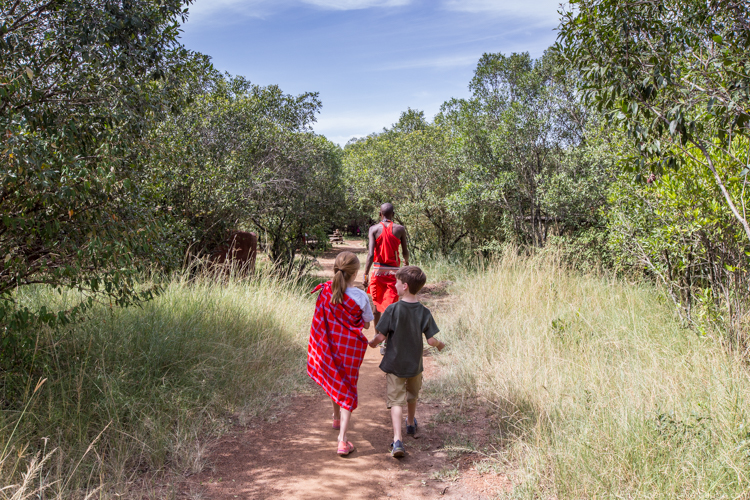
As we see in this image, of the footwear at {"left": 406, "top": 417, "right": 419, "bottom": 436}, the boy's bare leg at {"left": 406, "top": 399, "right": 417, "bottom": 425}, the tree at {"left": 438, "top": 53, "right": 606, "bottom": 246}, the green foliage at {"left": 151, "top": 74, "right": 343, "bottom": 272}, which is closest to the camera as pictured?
the boy's bare leg at {"left": 406, "top": 399, "right": 417, "bottom": 425}

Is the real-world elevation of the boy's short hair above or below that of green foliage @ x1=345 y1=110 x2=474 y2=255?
below

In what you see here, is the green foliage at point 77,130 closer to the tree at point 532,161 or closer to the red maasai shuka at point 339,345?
the red maasai shuka at point 339,345

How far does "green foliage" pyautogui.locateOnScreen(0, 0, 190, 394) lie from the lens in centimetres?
338

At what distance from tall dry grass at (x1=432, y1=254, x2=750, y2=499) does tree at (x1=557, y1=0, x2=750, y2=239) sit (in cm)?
132

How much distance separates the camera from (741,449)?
275 cm

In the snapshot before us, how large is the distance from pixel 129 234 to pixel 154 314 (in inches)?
74.1

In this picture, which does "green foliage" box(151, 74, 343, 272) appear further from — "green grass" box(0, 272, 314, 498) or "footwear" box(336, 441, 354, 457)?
"footwear" box(336, 441, 354, 457)

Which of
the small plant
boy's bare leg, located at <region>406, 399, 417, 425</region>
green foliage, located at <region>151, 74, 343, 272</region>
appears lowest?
the small plant

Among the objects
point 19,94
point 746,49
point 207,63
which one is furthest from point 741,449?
point 207,63

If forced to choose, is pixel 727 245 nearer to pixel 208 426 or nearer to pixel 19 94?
pixel 208 426

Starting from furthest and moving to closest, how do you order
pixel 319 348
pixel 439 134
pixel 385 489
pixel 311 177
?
pixel 439 134 → pixel 311 177 → pixel 319 348 → pixel 385 489

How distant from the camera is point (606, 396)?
3711 mm

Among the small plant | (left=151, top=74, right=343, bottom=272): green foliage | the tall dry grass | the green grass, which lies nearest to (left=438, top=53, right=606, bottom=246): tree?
the tall dry grass

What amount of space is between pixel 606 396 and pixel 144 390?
12.2 feet
